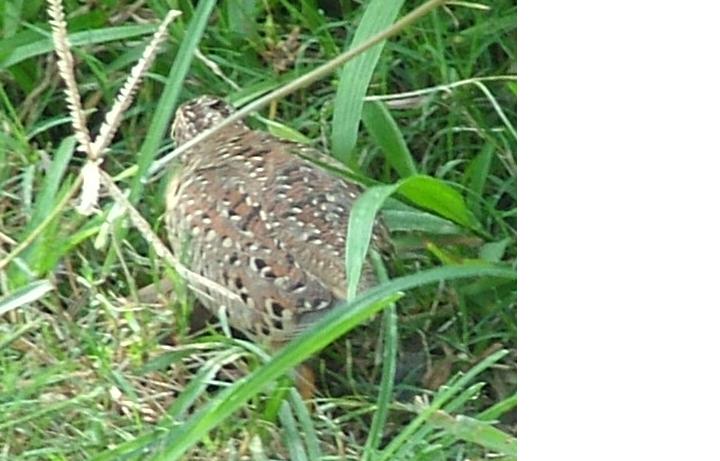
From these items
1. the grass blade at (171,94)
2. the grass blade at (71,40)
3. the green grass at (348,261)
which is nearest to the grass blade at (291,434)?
the green grass at (348,261)

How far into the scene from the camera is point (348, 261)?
3.97 ft

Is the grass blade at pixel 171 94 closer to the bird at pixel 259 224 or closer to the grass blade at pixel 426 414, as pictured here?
the bird at pixel 259 224

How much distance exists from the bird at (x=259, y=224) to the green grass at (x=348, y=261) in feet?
0.12

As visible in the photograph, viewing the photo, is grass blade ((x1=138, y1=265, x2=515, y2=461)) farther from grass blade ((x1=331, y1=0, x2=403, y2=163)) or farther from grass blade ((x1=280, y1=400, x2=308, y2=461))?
grass blade ((x1=331, y1=0, x2=403, y2=163))

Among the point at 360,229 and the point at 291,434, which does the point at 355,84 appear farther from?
the point at 291,434

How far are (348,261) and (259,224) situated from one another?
0.59 feet

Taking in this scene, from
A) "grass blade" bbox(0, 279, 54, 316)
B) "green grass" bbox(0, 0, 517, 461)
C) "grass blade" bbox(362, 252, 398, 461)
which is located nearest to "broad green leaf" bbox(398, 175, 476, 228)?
"green grass" bbox(0, 0, 517, 461)

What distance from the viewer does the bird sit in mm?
1303

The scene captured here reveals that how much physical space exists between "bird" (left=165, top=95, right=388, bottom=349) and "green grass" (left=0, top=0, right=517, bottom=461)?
36mm

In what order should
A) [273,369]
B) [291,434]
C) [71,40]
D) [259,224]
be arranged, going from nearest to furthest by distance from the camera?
1. [273,369]
2. [291,434]
3. [259,224]
4. [71,40]

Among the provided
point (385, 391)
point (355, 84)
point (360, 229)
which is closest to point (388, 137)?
point (355, 84)

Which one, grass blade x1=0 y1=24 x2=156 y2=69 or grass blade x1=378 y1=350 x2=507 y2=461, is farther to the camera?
grass blade x1=0 y1=24 x2=156 y2=69

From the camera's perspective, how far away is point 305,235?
1.34 m
